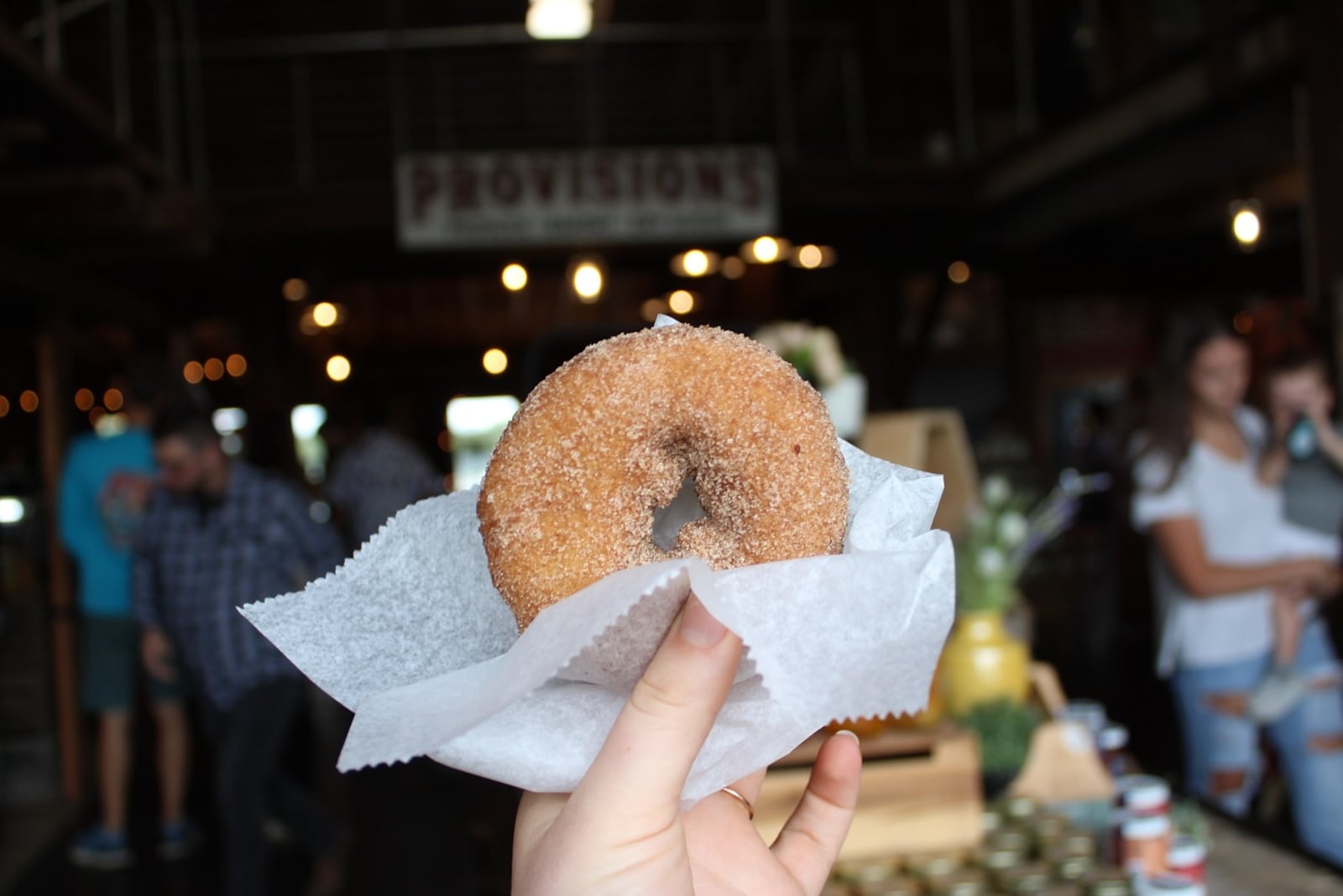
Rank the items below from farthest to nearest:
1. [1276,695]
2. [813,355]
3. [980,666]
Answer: [813,355], [1276,695], [980,666]

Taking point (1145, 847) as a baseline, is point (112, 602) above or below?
above

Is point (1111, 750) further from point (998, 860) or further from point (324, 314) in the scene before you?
point (324, 314)

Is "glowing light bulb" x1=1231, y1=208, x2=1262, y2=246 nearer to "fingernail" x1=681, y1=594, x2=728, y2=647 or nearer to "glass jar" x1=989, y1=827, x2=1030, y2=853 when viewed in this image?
"glass jar" x1=989, y1=827, x2=1030, y2=853

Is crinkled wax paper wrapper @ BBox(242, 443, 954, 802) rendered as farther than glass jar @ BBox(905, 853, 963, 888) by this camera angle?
No

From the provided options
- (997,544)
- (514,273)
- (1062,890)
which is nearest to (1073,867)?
(1062,890)

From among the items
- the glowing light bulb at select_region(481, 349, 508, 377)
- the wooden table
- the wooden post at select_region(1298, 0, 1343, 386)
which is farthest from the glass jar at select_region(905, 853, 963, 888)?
the glowing light bulb at select_region(481, 349, 508, 377)
